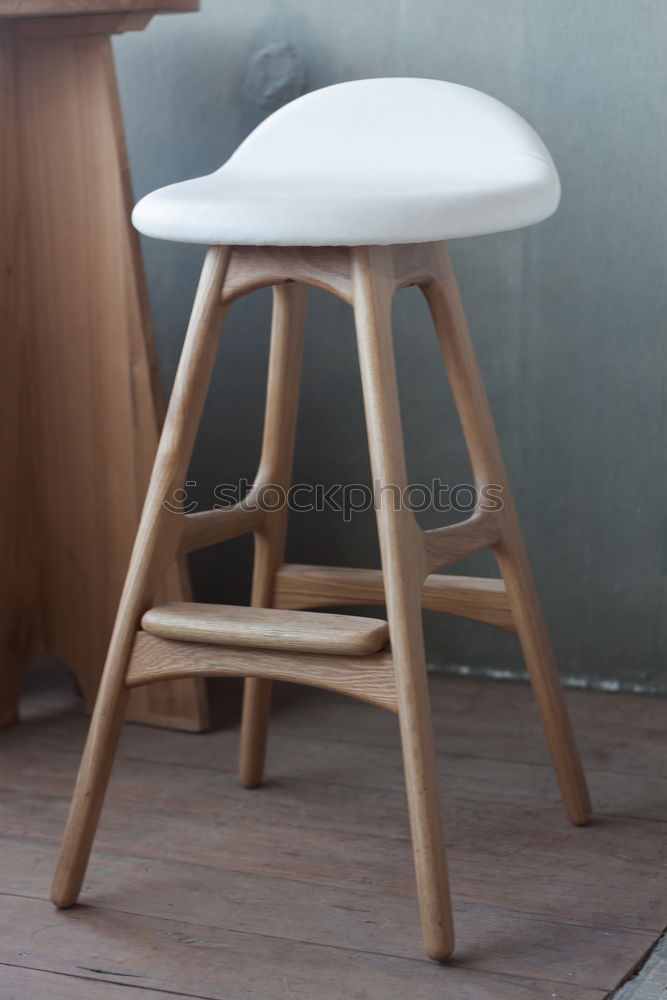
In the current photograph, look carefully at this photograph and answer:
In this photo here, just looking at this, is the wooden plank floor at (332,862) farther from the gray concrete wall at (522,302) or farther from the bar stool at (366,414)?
the gray concrete wall at (522,302)

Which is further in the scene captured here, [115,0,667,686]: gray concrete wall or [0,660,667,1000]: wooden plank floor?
[115,0,667,686]: gray concrete wall

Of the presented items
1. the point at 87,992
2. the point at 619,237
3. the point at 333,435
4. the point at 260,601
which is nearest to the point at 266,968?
the point at 87,992

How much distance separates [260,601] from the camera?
130 cm

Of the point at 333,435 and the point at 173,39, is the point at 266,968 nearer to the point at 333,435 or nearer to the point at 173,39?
the point at 333,435

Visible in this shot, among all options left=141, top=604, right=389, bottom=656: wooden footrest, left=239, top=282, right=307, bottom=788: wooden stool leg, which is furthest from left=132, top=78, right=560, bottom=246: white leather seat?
left=141, top=604, right=389, bottom=656: wooden footrest

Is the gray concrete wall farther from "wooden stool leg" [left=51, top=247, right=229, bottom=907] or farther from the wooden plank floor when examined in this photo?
"wooden stool leg" [left=51, top=247, right=229, bottom=907]

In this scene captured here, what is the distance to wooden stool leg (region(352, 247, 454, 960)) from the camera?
98cm

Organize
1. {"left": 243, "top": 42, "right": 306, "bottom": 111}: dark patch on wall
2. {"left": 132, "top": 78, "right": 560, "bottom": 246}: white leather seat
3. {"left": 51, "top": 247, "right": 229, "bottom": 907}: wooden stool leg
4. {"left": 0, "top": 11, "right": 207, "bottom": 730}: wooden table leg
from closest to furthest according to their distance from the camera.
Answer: {"left": 132, "top": 78, "right": 560, "bottom": 246}: white leather seat, {"left": 51, "top": 247, "right": 229, "bottom": 907}: wooden stool leg, {"left": 0, "top": 11, "right": 207, "bottom": 730}: wooden table leg, {"left": 243, "top": 42, "right": 306, "bottom": 111}: dark patch on wall

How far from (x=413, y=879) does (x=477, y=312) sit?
77cm

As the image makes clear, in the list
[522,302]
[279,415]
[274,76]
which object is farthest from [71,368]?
[522,302]

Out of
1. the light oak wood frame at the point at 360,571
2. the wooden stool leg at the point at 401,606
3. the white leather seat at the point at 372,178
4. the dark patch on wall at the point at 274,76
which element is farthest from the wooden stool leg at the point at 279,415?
the dark patch on wall at the point at 274,76

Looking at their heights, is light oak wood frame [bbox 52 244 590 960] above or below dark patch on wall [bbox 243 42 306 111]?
below

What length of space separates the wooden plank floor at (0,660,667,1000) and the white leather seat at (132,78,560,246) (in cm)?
62

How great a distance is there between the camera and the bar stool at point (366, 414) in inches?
38.3
